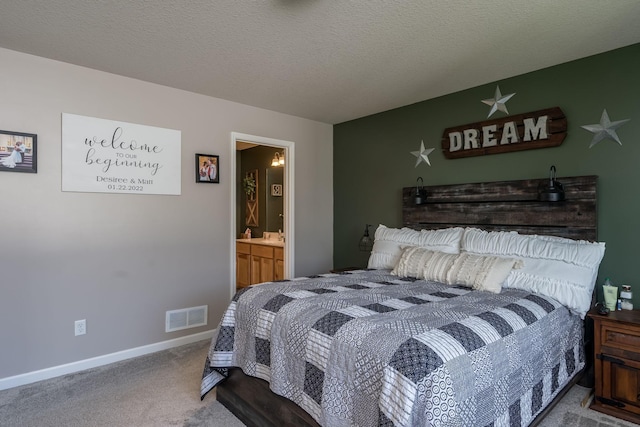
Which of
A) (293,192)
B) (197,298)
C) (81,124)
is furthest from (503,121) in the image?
(81,124)

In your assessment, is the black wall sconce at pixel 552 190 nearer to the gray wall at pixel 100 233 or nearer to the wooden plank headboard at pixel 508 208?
the wooden plank headboard at pixel 508 208

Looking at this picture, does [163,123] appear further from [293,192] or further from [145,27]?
[293,192]

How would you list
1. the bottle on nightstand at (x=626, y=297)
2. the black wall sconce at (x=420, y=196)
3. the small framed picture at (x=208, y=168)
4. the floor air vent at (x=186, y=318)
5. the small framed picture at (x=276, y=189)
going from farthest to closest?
the small framed picture at (x=276, y=189) < the black wall sconce at (x=420, y=196) < the small framed picture at (x=208, y=168) < the floor air vent at (x=186, y=318) < the bottle on nightstand at (x=626, y=297)

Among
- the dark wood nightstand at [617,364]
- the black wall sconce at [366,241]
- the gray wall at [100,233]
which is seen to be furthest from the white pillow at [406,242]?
Result: the gray wall at [100,233]

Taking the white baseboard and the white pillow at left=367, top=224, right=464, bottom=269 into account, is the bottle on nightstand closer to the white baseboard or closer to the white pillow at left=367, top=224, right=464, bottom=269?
the white pillow at left=367, top=224, right=464, bottom=269

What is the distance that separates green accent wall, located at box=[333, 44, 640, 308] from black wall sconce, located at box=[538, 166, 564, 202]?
0.15 ft

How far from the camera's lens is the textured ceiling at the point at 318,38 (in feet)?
6.62

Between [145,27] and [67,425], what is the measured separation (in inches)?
94.4

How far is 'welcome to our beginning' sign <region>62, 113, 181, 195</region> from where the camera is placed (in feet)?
9.21

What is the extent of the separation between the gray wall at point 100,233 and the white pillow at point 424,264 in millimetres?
1788

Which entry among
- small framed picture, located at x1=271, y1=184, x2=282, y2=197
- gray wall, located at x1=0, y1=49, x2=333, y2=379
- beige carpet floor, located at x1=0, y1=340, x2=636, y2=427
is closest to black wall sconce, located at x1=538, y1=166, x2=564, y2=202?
beige carpet floor, located at x1=0, y1=340, x2=636, y2=427

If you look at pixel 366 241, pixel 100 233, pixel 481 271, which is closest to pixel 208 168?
pixel 100 233

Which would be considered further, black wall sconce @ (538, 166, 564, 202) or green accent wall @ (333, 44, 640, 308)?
black wall sconce @ (538, 166, 564, 202)

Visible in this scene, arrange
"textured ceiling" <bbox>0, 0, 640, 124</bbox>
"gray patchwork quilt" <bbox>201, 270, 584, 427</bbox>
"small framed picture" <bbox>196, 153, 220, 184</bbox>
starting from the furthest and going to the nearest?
"small framed picture" <bbox>196, 153, 220, 184</bbox> < "textured ceiling" <bbox>0, 0, 640, 124</bbox> < "gray patchwork quilt" <bbox>201, 270, 584, 427</bbox>
